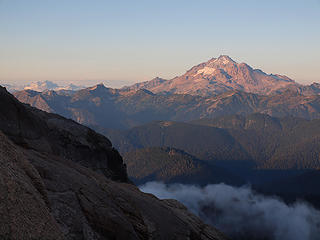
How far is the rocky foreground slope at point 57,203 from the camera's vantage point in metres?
19.5

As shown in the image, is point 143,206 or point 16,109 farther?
point 16,109

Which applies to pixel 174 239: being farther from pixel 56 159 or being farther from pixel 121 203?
pixel 56 159

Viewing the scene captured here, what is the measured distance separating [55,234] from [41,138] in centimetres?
2226

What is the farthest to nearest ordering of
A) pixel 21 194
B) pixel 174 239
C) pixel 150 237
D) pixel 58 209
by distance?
pixel 174 239 < pixel 150 237 < pixel 58 209 < pixel 21 194

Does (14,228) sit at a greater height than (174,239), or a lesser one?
greater

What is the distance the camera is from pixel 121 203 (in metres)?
32.5

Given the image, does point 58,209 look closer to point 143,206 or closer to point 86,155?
point 143,206

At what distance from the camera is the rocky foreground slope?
768 inches

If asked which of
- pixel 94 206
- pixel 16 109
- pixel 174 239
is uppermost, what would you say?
pixel 16 109

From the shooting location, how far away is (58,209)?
2412 cm

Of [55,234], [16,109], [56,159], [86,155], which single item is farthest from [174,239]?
[86,155]

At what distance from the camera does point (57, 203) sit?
2462cm

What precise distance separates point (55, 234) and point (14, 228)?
3011 mm

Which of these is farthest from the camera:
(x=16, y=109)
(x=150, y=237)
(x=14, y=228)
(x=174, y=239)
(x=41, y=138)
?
(x=41, y=138)
